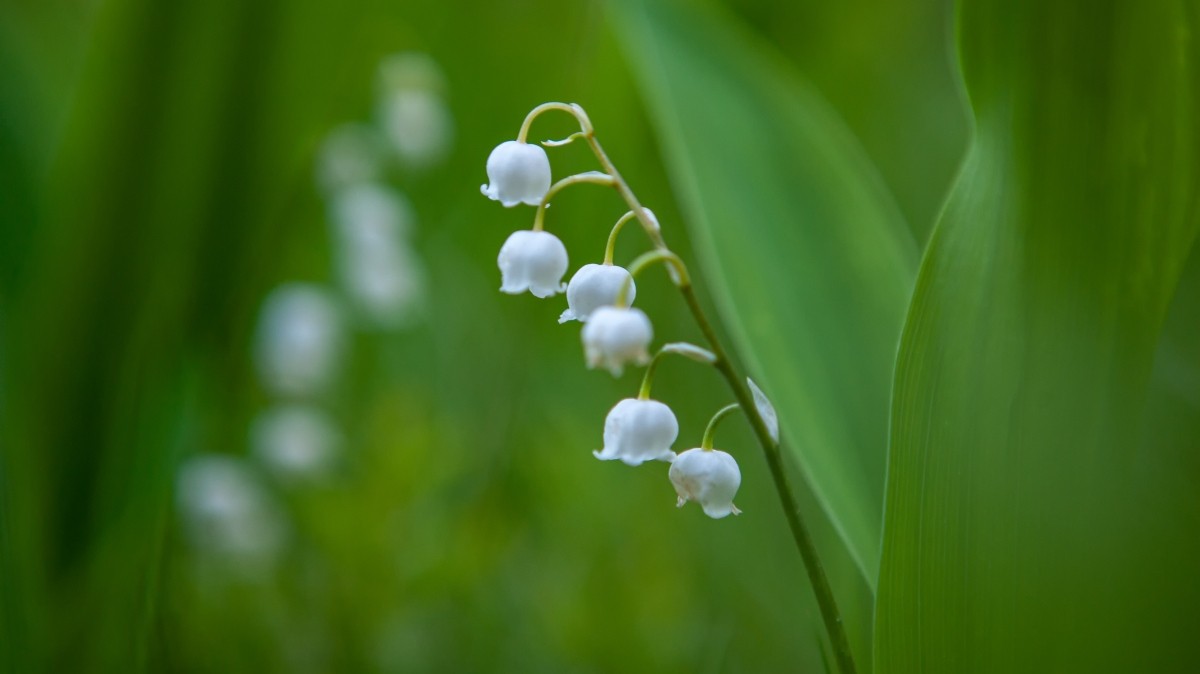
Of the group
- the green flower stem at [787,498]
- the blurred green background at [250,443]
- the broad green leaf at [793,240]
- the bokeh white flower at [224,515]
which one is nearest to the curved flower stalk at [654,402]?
the green flower stem at [787,498]

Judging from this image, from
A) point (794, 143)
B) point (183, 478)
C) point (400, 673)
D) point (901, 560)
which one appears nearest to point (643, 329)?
point (901, 560)

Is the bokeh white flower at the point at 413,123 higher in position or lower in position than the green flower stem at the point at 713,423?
higher

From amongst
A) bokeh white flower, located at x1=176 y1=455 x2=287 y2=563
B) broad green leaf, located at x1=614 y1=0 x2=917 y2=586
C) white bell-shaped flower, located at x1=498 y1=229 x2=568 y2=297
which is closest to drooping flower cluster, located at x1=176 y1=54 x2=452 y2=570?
bokeh white flower, located at x1=176 y1=455 x2=287 y2=563

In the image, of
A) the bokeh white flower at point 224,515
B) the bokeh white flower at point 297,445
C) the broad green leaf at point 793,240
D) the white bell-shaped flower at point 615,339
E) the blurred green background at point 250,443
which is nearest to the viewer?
the white bell-shaped flower at point 615,339

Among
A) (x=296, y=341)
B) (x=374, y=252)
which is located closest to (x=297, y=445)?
(x=296, y=341)

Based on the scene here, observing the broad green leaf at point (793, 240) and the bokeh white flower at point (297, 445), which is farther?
the bokeh white flower at point (297, 445)

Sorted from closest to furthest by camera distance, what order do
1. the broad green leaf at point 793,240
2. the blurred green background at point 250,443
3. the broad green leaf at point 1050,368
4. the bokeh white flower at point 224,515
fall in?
1. the broad green leaf at point 1050,368
2. the broad green leaf at point 793,240
3. the blurred green background at point 250,443
4. the bokeh white flower at point 224,515

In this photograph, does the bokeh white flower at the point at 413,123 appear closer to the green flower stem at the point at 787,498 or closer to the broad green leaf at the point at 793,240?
the broad green leaf at the point at 793,240

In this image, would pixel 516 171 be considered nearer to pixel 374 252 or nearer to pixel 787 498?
pixel 787 498

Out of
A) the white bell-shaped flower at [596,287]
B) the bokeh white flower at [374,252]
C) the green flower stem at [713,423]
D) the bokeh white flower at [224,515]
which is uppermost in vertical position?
the white bell-shaped flower at [596,287]
